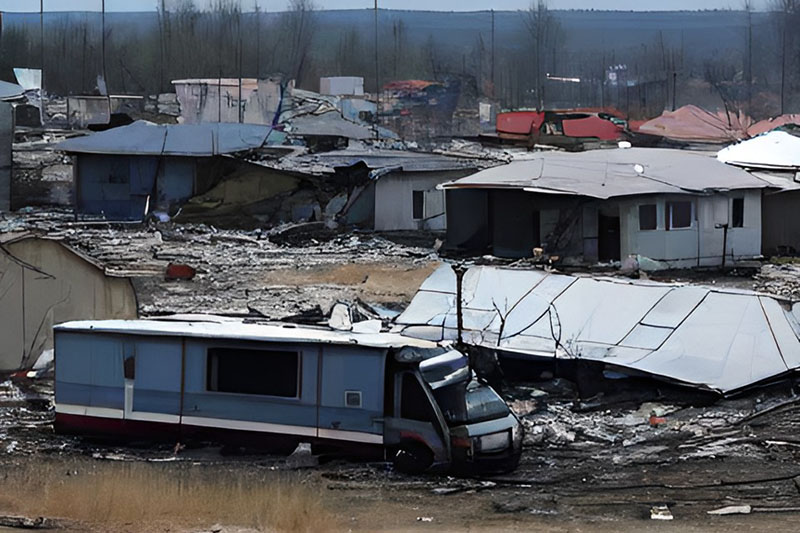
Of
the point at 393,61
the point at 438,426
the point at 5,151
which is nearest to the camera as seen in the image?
the point at 438,426

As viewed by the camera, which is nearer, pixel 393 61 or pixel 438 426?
pixel 438 426

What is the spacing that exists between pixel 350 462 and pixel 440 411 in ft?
2.96

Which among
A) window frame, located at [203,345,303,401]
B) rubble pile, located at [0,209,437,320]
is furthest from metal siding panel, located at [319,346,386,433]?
rubble pile, located at [0,209,437,320]

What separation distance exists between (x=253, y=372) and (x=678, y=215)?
13721 mm

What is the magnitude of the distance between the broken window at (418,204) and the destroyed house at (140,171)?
516 centimetres

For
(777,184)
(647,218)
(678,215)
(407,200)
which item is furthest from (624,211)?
(407,200)

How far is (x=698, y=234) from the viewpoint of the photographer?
913 inches

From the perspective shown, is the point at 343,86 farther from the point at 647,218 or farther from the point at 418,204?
the point at 647,218

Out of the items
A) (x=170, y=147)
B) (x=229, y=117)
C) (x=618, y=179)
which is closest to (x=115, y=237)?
(x=170, y=147)

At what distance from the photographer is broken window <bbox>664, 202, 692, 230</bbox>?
2294 cm

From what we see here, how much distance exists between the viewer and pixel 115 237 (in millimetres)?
27031

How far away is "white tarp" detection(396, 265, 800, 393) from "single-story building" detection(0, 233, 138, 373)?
3.30 meters

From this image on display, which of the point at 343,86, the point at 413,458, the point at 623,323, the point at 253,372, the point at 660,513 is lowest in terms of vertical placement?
the point at 660,513

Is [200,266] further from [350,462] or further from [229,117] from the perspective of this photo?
[229,117]
